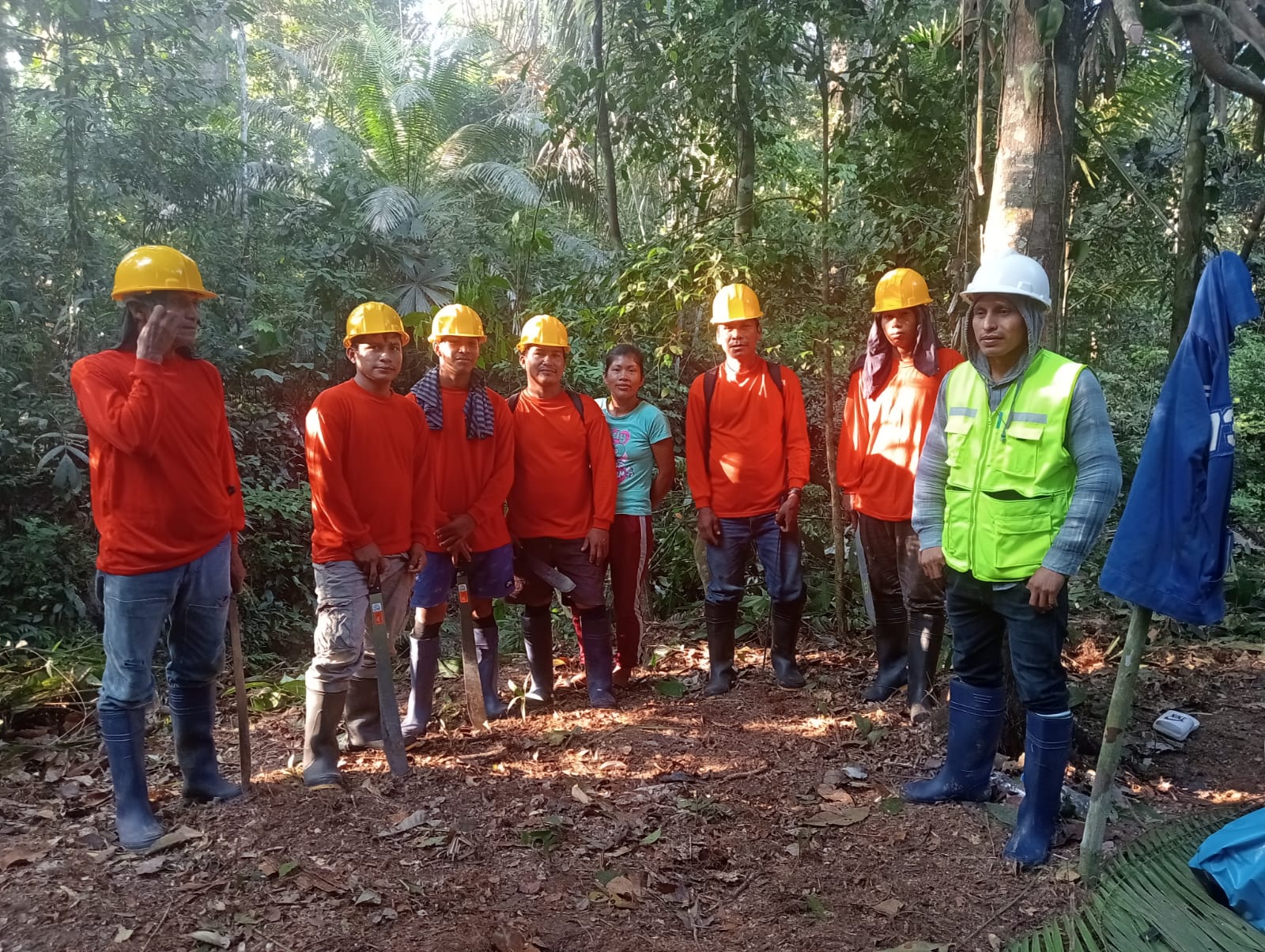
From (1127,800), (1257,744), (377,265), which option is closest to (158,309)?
(1127,800)

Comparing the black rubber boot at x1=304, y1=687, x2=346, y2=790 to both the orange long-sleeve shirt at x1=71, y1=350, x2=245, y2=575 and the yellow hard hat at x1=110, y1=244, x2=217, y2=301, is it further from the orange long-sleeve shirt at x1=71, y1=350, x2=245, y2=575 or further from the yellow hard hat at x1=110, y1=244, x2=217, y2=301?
the yellow hard hat at x1=110, y1=244, x2=217, y2=301

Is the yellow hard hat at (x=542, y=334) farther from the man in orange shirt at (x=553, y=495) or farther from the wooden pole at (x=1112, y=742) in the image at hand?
the wooden pole at (x=1112, y=742)

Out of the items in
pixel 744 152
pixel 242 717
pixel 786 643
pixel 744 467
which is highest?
pixel 744 152

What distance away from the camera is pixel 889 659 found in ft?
15.9

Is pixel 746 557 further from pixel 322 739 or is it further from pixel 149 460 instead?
pixel 149 460

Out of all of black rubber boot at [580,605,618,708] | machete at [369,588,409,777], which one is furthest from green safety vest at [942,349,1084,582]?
machete at [369,588,409,777]

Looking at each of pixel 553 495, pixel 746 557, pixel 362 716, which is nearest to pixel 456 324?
pixel 553 495

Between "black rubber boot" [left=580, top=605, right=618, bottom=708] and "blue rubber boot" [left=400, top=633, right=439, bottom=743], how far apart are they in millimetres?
862

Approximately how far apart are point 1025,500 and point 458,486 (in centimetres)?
256

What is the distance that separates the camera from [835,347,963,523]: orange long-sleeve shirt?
14.4 feet

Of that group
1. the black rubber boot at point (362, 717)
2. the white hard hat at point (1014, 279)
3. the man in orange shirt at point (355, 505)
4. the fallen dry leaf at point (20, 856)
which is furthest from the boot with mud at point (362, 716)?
the white hard hat at point (1014, 279)

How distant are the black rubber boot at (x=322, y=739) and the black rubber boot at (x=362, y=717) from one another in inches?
12.7

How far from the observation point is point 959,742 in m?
3.57

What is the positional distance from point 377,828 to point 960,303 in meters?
3.62
